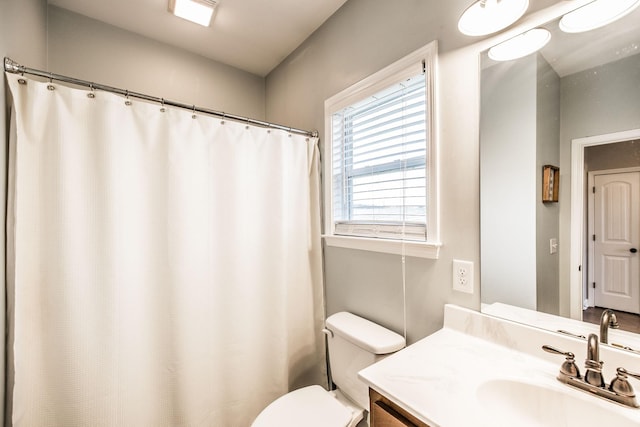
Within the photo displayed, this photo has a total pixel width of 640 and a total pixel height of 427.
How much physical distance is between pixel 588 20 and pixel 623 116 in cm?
32

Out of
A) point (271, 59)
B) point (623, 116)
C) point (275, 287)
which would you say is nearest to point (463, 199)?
point (623, 116)

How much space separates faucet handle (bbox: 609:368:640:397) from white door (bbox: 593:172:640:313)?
6.9 inches

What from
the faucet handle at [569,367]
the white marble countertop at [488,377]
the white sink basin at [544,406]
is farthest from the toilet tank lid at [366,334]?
the faucet handle at [569,367]

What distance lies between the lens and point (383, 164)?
4.68 feet

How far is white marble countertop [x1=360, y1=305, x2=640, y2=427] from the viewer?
2.14 feet

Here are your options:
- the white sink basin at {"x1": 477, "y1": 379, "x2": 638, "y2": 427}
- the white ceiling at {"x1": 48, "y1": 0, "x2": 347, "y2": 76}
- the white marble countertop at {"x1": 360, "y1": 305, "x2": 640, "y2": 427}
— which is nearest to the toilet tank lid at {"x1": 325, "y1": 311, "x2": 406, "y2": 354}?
the white marble countertop at {"x1": 360, "y1": 305, "x2": 640, "y2": 427}

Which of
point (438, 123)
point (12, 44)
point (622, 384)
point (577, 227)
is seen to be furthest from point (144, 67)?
point (622, 384)

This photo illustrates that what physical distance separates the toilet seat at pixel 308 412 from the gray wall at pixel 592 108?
3.19 ft

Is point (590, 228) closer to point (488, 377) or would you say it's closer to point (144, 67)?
point (488, 377)

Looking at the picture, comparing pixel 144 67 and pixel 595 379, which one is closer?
pixel 595 379

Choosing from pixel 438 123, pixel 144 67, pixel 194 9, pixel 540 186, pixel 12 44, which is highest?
pixel 194 9

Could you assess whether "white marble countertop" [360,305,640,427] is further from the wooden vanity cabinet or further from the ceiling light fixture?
the ceiling light fixture

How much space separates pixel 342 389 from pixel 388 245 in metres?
0.80

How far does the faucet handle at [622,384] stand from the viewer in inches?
25.9
